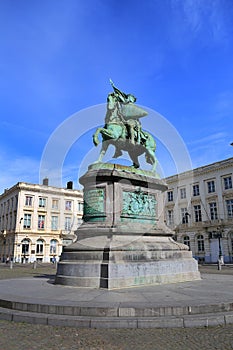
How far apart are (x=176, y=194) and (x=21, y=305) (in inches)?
1866

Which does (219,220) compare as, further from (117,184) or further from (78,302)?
(78,302)

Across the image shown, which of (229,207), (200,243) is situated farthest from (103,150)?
(200,243)

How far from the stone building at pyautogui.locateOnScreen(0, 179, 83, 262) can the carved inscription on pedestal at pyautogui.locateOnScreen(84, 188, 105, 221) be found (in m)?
40.9

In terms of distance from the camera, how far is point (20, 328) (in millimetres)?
5363

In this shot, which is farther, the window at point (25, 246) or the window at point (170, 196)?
the window at point (170, 196)

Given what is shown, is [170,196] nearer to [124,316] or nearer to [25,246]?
Result: [25,246]

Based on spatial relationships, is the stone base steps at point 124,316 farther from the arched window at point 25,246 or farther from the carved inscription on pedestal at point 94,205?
the arched window at point 25,246

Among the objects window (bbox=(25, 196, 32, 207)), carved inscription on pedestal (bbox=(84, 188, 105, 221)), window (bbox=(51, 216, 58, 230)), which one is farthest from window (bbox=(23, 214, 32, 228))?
carved inscription on pedestal (bbox=(84, 188, 105, 221))

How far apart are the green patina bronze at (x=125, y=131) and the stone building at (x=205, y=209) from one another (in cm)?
3053

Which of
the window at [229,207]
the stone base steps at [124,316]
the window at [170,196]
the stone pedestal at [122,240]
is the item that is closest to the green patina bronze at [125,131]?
the stone pedestal at [122,240]

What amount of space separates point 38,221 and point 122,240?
4712cm

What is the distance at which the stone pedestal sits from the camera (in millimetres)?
8812

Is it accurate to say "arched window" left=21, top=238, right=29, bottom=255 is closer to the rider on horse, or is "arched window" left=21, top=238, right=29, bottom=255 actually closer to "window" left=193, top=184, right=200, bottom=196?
"window" left=193, top=184, right=200, bottom=196

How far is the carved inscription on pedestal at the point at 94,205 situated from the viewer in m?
10.6
